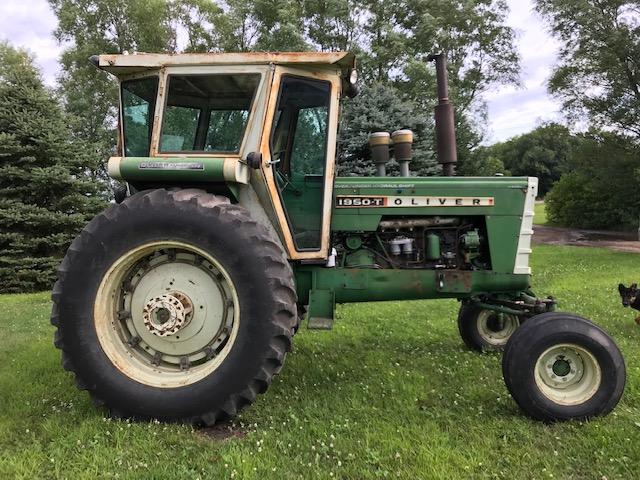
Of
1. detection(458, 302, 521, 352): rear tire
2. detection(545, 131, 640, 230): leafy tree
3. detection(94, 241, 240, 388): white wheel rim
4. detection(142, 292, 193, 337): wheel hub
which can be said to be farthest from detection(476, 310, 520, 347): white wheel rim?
detection(545, 131, 640, 230): leafy tree

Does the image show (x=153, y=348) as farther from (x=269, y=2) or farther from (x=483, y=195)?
(x=269, y=2)

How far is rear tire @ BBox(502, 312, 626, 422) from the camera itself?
126 inches

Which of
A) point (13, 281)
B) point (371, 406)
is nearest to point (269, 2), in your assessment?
point (13, 281)

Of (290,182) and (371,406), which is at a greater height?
(290,182)

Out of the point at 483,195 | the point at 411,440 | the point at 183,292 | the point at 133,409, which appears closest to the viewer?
the point at 411,440

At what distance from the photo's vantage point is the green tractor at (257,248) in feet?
10.5

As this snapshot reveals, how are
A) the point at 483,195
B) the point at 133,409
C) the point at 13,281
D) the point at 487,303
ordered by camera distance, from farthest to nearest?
the point at 13,281 < the point at 487,303 < the point at 483,195 < the point at 133,409

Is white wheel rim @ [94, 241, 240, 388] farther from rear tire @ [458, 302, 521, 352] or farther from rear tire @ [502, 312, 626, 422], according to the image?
rear tire @ [458, 302, 521, 352]

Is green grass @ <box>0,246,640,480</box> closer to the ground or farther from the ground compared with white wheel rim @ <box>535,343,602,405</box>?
closer to the ground

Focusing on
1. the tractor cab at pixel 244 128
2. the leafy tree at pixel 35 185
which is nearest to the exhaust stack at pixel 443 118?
the tractor cab at pixel 244 128

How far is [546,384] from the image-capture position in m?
3.33

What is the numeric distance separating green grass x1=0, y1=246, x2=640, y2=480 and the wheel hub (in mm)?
610

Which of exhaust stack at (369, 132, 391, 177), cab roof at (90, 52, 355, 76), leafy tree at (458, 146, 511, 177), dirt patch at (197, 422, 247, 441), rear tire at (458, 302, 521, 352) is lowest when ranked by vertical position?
dirt patch at (197, 422, 247, 441)

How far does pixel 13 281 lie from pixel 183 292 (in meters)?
9.68
